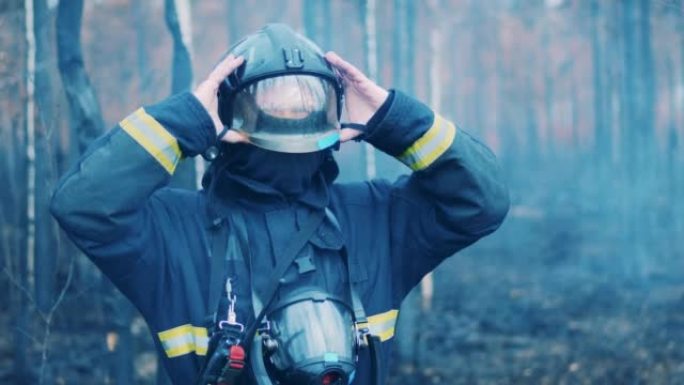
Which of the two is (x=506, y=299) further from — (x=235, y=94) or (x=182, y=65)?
(x=235, y=94)

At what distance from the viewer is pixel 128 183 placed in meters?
2.58

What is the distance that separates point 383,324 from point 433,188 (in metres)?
0.47

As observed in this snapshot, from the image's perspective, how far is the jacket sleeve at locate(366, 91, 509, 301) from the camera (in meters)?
2.87

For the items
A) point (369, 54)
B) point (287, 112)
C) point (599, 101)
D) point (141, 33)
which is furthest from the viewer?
point (599, 101)

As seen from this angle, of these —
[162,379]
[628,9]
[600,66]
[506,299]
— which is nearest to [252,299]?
[162,379]

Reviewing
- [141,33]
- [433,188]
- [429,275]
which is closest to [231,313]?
[433,188]

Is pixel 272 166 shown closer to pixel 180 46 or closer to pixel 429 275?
pixel 180 46

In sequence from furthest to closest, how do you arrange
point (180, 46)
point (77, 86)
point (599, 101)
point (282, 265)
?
point (599, 101)
point (180, 46)
point (77, 86)
point (282, 265)

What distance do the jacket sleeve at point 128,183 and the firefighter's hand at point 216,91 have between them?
0.10ft

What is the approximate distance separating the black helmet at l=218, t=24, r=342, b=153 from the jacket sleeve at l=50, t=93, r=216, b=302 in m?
0.17

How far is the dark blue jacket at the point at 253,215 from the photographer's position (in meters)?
2.60

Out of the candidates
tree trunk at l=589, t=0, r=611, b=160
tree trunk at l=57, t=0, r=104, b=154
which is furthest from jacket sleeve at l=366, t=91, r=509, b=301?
tree trunk at l=589, t=0, r=611, b=160

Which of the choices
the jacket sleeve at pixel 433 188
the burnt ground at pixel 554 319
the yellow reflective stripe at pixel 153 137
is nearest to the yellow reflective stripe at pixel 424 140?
the jacket sleeve at pixel 433 188

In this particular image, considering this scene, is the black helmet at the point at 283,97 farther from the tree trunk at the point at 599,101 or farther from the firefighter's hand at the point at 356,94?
the tree trunk at the point at 599,101
